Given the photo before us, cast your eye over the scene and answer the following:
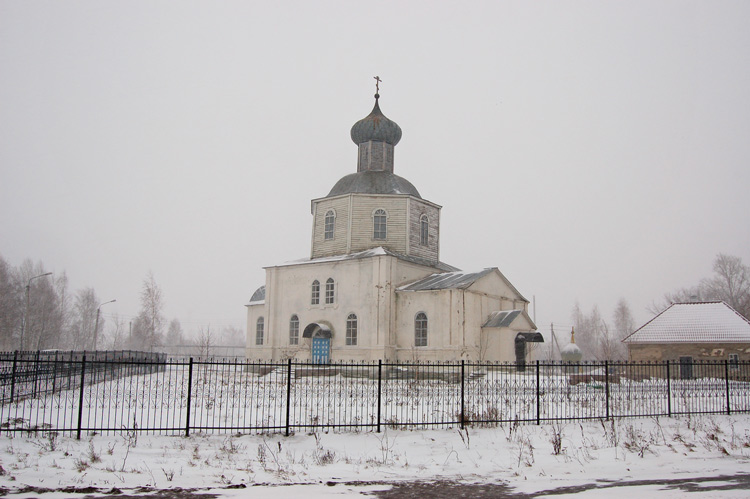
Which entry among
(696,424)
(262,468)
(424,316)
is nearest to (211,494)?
(262,468)

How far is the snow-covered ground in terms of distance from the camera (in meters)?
8.54

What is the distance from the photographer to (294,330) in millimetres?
31734

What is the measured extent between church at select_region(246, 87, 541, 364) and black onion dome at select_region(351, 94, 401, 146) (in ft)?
0.18

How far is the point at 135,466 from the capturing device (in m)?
9.56

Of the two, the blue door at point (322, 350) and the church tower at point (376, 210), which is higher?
the church tower at point (376, 210)

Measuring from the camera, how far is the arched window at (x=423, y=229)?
32188mm

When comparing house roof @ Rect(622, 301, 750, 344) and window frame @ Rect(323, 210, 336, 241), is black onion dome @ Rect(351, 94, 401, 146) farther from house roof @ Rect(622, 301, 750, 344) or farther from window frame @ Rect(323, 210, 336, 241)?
house roof @ Rect(622, 301, 750, 344)

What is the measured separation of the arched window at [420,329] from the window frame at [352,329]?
2880mm

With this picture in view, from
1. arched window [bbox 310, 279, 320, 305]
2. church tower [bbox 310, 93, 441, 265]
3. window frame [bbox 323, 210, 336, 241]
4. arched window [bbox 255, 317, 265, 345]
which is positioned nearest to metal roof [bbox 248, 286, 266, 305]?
arched window [bbox 255, 317, 265, 345]

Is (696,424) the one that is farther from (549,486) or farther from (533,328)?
(533,328)

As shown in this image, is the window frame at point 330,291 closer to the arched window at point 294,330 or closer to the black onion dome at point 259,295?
the arched window at point 294,330

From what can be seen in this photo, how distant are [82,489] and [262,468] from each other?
2559mm

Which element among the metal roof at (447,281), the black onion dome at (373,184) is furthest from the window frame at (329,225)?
the metal roof at (447,281)

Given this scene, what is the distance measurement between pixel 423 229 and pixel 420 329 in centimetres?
618
